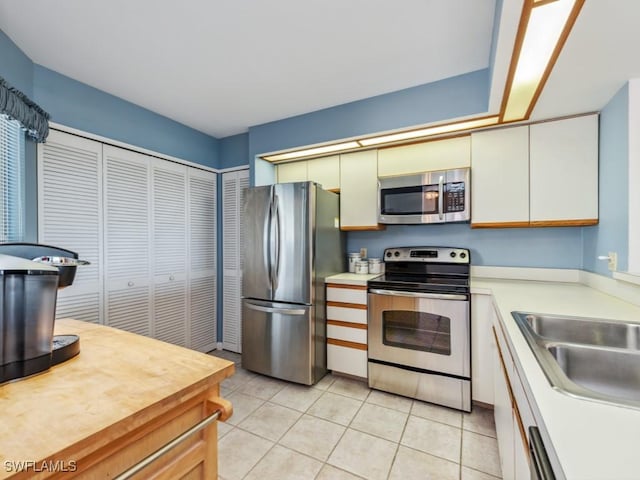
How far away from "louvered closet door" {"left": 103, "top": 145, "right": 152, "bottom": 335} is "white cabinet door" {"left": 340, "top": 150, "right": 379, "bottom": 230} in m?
1.89

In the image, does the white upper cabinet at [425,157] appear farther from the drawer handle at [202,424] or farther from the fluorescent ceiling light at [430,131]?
the drawer handle at [202,424]

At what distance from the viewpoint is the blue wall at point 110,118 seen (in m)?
2.14

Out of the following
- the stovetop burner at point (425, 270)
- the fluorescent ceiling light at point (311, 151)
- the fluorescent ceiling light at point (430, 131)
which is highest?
the fluorescent ceiling light at point (430, 131)

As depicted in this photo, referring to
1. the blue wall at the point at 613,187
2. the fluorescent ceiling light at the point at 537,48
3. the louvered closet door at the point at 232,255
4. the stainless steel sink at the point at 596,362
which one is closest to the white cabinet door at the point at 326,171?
the louvered closet door at the point at 232,255

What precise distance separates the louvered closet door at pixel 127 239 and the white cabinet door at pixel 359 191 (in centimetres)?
189

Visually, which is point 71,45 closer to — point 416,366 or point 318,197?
point 318,197

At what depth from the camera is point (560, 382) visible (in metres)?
0.77

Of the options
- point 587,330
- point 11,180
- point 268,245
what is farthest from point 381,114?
point 11,180

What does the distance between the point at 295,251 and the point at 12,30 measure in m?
2.30

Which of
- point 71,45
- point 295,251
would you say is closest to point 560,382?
point 295,251

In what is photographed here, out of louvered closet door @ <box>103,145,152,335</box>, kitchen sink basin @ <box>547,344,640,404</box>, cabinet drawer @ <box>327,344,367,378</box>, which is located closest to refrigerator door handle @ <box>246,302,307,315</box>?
cabinet drawer @ <box>327,344,367,378</box>

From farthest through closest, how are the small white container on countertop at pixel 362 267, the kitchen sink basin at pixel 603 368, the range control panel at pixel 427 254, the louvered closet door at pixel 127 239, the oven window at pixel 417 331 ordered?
the small white container on countertop at pixel 362 267 < the range control panel at pixel 427 254 < the louvered closet door at pixel 127 239 < the oven window at pixel 417 331 < the kitchen sink basin at pixel 603 368

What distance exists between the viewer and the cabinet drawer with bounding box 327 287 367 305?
253 centimetres

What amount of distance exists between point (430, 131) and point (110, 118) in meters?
2.73
